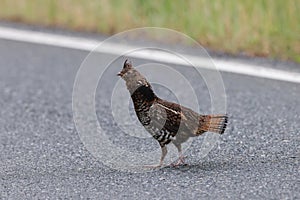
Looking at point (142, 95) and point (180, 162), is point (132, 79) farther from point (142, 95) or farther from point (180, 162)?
point (180, 162)

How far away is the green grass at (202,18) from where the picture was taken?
6.53 meters

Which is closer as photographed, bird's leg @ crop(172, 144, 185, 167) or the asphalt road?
the asphalt road

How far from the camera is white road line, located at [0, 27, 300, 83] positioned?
19.8ft

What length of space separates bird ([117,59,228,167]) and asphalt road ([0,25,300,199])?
15cm

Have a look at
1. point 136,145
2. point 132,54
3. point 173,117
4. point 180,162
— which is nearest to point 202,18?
point 132,54

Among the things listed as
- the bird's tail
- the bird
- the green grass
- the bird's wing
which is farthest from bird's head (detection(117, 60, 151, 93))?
the green grass

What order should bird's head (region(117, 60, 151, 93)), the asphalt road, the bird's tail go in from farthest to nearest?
the bird's tail, bird's head (region(117, 60, 151, 93)), the asphalt road

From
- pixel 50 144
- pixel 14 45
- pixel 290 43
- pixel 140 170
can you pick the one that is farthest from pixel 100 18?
pixel 140 170

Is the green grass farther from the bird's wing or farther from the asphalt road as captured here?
the bird's wing

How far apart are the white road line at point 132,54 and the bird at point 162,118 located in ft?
5.44

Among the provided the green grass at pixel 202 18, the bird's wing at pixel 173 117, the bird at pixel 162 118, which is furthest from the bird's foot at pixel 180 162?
the green grass at pixel 202 18

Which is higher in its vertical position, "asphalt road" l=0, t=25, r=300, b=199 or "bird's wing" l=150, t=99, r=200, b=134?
"bird's wing" l=150, t=99, r=200, b=134

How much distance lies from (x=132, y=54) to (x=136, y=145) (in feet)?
6.17

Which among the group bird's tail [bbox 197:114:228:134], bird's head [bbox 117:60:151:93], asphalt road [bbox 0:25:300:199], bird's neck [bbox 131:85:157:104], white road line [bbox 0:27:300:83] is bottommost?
white road line [bbox 0:27:300:83]
